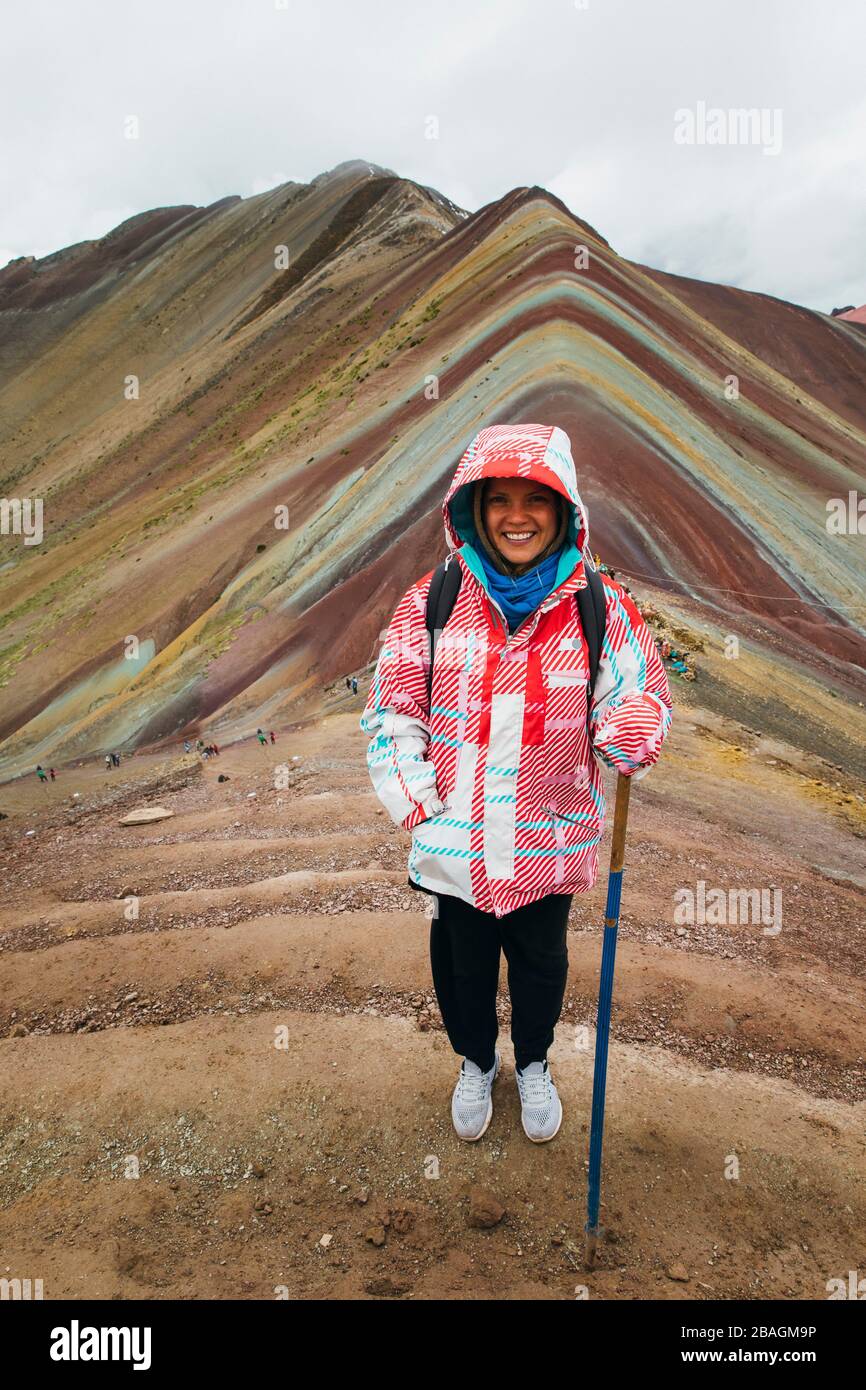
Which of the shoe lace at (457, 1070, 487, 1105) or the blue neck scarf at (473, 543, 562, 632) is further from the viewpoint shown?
the shoe lace at (457, 1070, 487, 1105)

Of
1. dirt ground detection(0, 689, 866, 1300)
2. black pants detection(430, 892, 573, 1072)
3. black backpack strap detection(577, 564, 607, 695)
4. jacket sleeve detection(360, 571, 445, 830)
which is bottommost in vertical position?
dirt ground detection(0, 689, 866, 1300)

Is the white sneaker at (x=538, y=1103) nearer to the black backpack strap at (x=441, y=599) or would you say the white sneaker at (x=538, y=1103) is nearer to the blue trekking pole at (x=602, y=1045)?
the blue trekking pole at (x=602, y=1045)

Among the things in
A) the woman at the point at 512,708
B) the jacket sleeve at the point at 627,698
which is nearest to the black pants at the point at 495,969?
the woman at the point at 512,708

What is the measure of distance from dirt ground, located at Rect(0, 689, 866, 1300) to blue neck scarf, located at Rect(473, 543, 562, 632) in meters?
2.16

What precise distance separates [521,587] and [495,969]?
1429 mm

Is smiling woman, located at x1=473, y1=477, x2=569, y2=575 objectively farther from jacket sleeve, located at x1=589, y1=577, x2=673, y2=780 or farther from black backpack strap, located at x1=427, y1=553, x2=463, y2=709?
jacket sleeve, located at x1=589, y1=577, x2=673, y2=780

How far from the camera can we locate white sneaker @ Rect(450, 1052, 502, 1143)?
3240 millimetres

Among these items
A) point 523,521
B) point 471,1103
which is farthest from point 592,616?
point 471,1103

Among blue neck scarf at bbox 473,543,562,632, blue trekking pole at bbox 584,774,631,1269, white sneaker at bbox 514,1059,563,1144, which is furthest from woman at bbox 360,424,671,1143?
white sneaker at bbox 514,1059,563,1144

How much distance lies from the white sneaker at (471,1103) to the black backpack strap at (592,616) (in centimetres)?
176

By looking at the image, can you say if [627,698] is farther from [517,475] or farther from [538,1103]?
[538,1103]

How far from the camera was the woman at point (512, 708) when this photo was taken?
2.54 m
